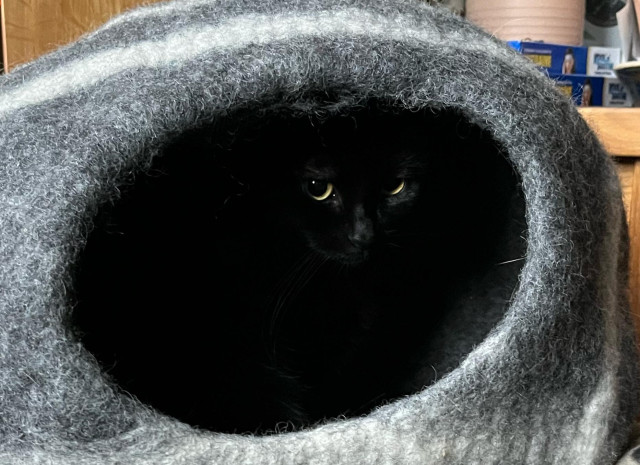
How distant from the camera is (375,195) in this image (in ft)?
2.49

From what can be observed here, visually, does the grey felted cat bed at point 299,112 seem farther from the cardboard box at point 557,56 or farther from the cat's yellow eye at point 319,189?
the cardboard box at point 557,56

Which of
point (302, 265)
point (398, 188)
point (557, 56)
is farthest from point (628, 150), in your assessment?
point (557, 56)

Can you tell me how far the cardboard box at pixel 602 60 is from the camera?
5.14 feet

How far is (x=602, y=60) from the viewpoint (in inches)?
62.6

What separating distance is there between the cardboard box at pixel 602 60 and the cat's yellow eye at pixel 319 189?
3.38 feet

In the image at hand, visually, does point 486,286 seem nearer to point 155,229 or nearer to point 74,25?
point 155,229

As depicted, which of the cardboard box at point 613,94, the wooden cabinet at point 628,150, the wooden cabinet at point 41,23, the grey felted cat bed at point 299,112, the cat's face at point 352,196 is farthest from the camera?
the cardboard box at point 613,94

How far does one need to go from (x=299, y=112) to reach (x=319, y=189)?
12 centimetres

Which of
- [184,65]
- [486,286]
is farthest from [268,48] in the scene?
[486,286]

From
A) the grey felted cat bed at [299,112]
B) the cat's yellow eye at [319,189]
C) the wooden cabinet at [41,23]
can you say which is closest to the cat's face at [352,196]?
the cat's yellow eye at [319,189]

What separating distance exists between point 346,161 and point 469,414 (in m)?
0.29

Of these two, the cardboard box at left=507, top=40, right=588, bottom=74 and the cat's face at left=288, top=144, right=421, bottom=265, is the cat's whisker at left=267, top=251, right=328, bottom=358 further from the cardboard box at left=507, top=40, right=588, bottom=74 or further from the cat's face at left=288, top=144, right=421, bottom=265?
the cardboard box at left=507, top=40, right=588, bottom=74

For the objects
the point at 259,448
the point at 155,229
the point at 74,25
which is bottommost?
the point at 259,448

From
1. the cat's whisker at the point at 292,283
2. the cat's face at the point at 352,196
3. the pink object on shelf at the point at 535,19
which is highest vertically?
the pink object on shelf at the point at 535,19
